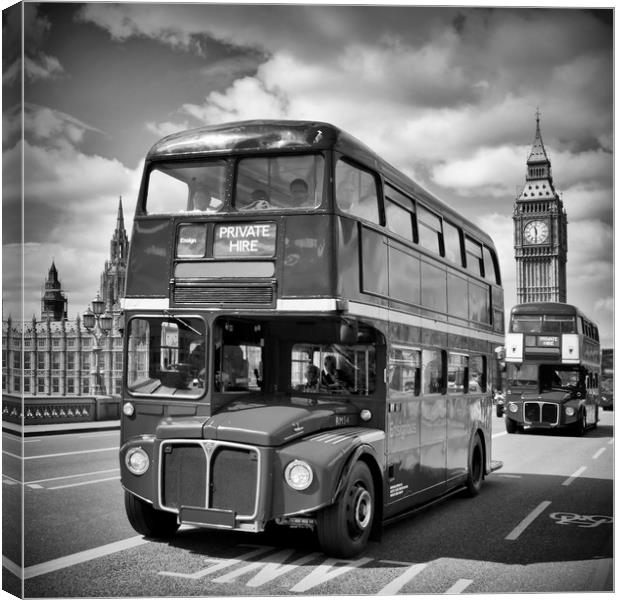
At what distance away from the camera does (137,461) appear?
7734mm

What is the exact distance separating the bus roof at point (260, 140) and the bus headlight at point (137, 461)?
9.33ft

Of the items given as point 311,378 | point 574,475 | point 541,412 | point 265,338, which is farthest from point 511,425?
point 265,338

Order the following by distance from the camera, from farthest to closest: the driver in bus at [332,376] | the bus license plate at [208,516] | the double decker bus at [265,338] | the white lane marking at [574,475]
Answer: the white lane marking at [574,475] → the driver in bus at [332,376] → the double decker bus at [265,338] → the bus license plate at [208,516]

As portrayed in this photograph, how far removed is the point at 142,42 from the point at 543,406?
18469mm

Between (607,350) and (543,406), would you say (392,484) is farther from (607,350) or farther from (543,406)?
(543,406)

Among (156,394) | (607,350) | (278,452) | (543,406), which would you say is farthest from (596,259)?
(543,406)

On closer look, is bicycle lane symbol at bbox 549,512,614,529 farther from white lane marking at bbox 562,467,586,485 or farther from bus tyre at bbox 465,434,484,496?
white lane marking at bbox 562,467,586,485

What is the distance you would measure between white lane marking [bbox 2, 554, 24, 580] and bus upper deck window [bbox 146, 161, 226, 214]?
11.1 feet

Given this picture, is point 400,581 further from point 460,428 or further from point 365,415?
point 460,428

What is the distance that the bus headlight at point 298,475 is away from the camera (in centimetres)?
721

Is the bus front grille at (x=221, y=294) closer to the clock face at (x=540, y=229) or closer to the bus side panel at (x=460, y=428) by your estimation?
the clock face at (x=540, y=229)

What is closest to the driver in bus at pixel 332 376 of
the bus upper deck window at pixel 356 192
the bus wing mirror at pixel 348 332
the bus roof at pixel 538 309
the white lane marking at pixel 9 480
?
the bus wing mirror at pixel 348 332

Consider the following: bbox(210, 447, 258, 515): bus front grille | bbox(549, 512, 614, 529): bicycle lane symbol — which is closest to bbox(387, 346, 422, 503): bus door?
bbox(549, 512, 614, 529): bicycle lane symbol

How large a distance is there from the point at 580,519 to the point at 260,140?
5.35m
